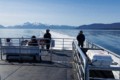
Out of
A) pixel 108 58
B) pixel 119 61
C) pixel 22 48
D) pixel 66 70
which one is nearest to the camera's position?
pixel 108 58

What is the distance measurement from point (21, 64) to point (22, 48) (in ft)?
4.83

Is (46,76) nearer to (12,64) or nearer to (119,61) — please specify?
(119,61)

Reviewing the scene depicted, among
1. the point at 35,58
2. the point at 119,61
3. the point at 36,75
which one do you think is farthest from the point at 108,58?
the point at 35,58

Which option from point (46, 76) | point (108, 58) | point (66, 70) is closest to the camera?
point (108, 58)

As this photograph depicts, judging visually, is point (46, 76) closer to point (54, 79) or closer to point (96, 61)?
point (54, 79)

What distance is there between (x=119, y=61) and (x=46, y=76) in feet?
9.46

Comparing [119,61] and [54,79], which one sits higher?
[119,61]

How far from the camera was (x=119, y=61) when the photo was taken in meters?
10.9

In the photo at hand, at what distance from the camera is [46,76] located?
11.8 meters

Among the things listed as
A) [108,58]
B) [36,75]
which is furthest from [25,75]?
[108,58]

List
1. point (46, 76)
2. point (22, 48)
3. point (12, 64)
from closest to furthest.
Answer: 1. point (46, 76)
2. point (12, 64)
3. point (22, 48)

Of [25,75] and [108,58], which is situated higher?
[108,58]

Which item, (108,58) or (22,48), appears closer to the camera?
(108,58)

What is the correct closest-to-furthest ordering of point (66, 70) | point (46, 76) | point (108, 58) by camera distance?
point (108, 58), point (46, 76), point (66, 70)
